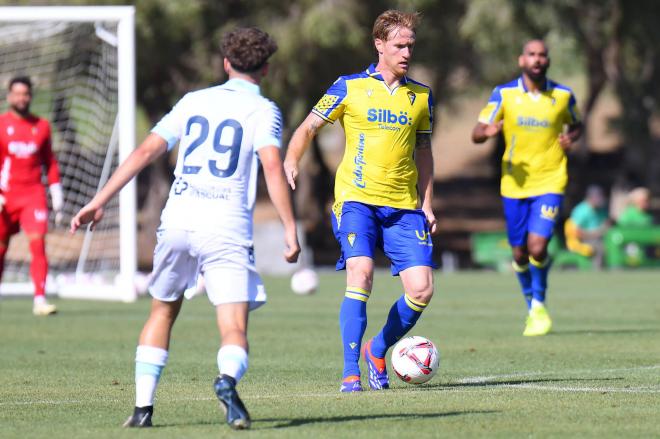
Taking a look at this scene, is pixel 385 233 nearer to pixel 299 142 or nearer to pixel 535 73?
pixel 299 142

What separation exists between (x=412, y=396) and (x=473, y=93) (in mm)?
40304

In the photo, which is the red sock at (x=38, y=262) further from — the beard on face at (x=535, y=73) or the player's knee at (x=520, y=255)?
the beard on face at (x=535, y=73)

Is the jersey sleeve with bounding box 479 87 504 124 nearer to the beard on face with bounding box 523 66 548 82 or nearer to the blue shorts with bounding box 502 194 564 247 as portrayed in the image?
the beard on face with bounding box 523 66 548 82

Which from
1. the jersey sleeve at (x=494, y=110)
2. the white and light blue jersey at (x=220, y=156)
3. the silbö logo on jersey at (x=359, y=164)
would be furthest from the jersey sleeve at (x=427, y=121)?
the jersey sleeve at (x=494, y=110)

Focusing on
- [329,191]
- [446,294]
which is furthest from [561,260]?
[329,191]

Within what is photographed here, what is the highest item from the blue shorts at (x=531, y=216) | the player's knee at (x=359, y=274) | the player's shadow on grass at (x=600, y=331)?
the blue shorts at (x=531, y=216)

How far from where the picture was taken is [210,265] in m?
6.58

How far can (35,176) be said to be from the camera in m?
15.8

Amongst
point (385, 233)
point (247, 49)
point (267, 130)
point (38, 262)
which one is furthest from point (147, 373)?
point (38, 262)

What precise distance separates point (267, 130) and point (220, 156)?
26 cm

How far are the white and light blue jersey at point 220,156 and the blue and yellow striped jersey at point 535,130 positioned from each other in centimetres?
619

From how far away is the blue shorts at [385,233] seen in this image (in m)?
8.62

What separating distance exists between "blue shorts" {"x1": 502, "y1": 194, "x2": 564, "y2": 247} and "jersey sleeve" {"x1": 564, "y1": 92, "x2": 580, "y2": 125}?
71 centimetres

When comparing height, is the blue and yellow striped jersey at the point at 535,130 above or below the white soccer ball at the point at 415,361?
above
